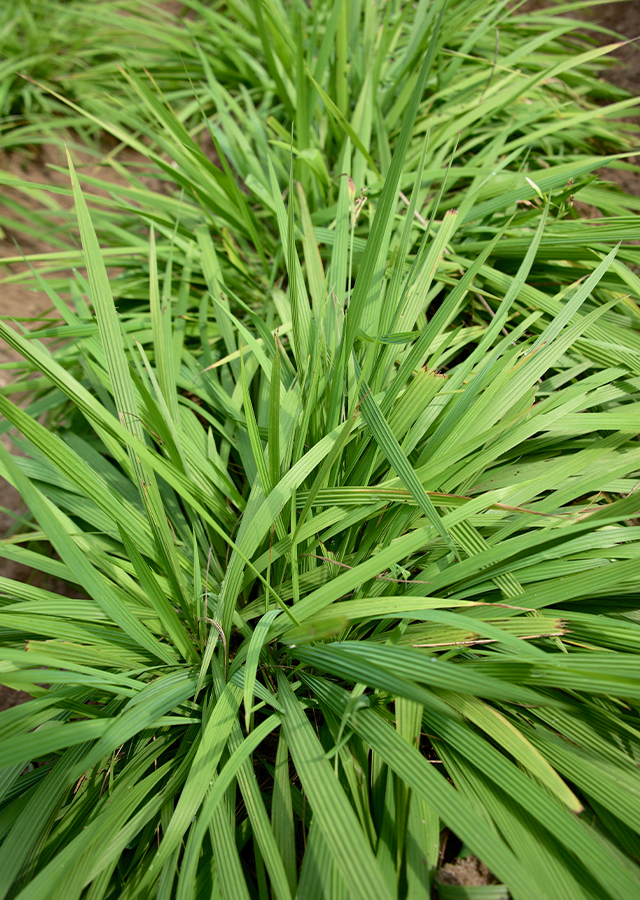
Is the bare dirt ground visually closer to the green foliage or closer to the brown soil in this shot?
the green foliage

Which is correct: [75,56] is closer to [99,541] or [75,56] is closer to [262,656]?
[99,541]

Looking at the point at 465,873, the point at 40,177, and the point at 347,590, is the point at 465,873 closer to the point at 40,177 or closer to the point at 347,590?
the point at 347,590

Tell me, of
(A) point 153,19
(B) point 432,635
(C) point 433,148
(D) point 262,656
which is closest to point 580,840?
(B) point 432,635

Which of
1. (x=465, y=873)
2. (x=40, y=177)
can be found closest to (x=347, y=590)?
(x=465, y=873)

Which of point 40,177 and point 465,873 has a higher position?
point 40,177

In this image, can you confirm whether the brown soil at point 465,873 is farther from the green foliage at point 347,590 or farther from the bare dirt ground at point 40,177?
the bare dirt ground at point 40,177

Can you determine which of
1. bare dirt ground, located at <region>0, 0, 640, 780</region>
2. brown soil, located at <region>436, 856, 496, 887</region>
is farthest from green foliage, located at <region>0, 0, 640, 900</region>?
bare dirt ground, located at <region>0, 0, 640, 780</region>
